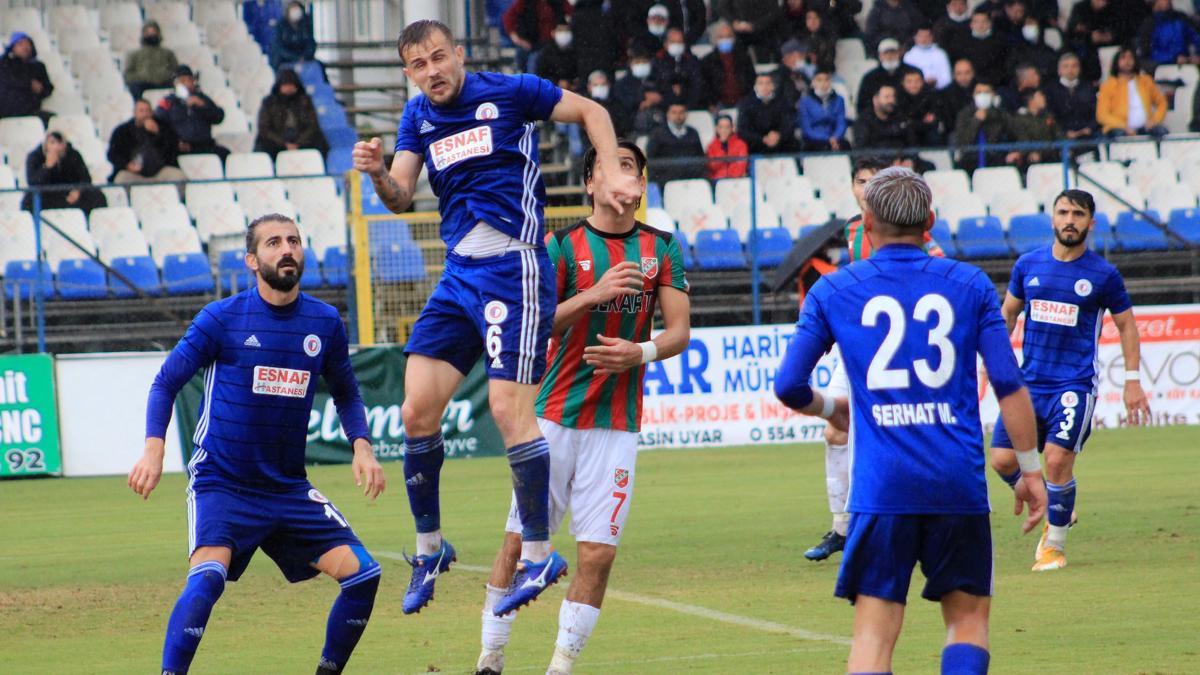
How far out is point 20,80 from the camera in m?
22.6

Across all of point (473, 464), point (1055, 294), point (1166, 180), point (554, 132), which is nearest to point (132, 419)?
point (473, 464)

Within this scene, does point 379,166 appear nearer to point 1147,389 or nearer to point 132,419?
point 132,419

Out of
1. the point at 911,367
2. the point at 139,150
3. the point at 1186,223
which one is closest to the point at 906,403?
the point at 911,367

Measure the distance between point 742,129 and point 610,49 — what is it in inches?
99.9

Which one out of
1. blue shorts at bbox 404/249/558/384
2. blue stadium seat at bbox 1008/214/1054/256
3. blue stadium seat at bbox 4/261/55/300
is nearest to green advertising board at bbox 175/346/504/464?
blue stadium seat at bbox 4/261/55/300

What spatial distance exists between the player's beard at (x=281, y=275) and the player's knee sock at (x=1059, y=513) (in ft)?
17.4

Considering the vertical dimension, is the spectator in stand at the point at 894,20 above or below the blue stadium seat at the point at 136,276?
above

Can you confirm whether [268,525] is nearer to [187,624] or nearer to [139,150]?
[187,624]

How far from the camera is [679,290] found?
7.66 m

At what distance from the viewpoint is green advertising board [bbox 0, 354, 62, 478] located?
18094 millimetres

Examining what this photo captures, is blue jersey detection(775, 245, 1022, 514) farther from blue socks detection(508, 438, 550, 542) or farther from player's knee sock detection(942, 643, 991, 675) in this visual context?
blue socks detection(508, 438, 550, 542)

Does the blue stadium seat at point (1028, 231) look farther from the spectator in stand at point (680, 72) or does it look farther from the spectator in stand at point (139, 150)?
the spectator in stand at point (139, 150)

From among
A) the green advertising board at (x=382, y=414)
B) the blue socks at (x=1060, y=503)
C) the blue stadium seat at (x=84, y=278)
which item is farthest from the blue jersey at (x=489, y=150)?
the blue stadium seat at (x=84, y=278)

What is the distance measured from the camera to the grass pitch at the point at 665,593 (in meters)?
7.92
